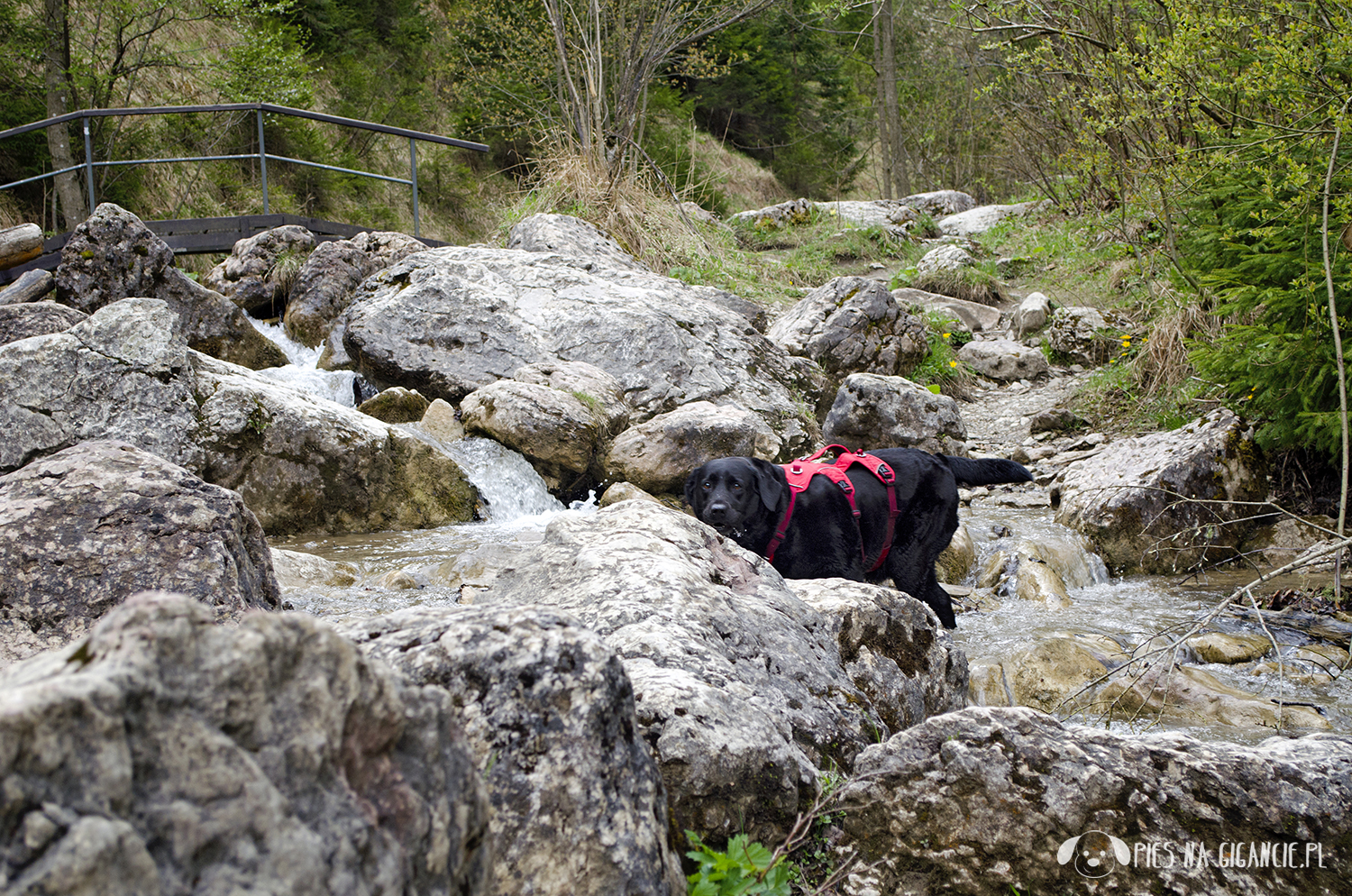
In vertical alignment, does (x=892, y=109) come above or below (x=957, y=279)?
above

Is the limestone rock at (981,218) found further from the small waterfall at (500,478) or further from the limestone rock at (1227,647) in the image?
the limestone rock at (1227,647)

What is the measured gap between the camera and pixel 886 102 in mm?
20234

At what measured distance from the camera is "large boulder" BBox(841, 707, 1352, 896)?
5.07 feet

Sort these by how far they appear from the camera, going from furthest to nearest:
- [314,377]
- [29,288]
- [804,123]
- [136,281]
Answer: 1. [804,123]
2. [29,288]
3. [314,377]
4. [136,281]

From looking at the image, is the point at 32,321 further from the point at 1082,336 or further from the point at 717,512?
the point at 1082,336

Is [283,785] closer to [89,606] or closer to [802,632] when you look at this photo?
[802,632]

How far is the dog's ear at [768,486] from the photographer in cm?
404

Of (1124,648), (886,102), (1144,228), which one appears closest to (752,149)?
(886,102)

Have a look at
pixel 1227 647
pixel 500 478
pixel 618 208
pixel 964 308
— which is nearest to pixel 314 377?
pixel 500 478

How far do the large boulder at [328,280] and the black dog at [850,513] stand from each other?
586 centimetres

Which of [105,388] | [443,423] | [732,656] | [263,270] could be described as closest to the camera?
[732,656]

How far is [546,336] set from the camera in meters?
7.76

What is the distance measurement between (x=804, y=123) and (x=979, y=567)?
21287 millimetres

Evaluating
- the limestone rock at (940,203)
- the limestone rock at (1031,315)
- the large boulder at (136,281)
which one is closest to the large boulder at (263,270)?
the large boulder at (136,281)
